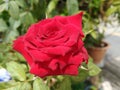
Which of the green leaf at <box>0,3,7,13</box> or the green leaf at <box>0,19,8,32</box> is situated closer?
the green leaf at <box>0,3,7,13</box>

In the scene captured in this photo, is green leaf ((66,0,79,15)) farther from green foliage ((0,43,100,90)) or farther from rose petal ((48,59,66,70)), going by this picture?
rose petal ((48,59,66,70))

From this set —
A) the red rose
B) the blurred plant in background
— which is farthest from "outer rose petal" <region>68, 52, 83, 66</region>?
the blurred plant in background

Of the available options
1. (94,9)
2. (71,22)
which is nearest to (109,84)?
(94,9)

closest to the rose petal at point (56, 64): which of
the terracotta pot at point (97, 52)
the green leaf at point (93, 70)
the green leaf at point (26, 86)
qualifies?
the green leaf at point (26, 86)

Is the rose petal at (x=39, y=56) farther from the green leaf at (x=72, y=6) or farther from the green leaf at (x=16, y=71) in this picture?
the green leaf at (x=72, y=6)

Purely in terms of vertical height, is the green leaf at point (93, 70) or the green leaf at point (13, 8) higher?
the green leaf at point (13, 8)

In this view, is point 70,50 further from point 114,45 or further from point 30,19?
point 114,45
